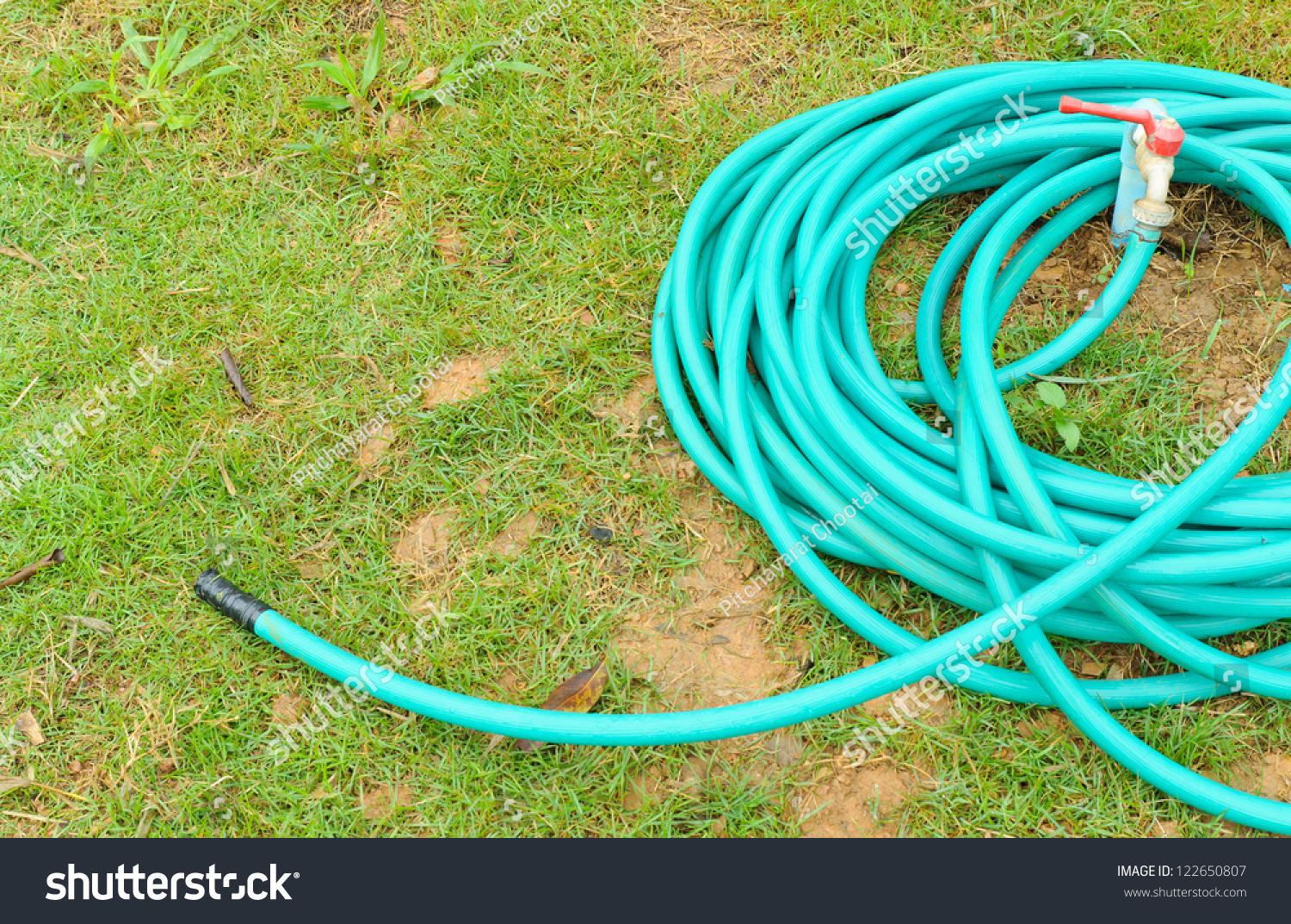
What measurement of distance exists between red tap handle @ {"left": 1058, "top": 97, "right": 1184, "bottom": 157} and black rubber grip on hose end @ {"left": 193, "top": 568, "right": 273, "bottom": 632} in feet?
7.58

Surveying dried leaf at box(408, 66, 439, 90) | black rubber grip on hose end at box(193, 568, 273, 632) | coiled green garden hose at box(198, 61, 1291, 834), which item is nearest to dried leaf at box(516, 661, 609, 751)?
coiled green garden hose at box(198, 61, 1291, 834)

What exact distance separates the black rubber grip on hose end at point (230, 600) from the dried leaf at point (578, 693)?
0.73 metres

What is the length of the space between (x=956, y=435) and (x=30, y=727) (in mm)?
2375

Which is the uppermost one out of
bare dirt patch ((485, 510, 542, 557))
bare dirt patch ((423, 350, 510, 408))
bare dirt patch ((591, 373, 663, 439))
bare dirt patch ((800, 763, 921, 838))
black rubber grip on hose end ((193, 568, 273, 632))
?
bare dirt patch ((423, 350, 510, 408))

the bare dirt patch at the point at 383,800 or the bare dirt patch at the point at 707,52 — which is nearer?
the bare dirt patch at the point at 383,800

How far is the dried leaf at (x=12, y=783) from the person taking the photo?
221cm

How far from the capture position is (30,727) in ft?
7.44

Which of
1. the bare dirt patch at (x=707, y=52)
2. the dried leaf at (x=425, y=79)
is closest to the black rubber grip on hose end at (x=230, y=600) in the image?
the dried leaf at (x=425, y=79)

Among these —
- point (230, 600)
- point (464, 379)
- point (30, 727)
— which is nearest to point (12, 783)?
point (30, 727)

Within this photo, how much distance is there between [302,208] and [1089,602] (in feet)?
8.08

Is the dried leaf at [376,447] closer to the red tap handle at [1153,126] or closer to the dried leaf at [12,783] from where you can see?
the dried leaf at [12,783]

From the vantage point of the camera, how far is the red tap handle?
7.06ft

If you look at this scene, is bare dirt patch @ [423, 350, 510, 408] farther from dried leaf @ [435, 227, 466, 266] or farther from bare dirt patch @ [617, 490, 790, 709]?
bare dirt patch @ [617, 490, 790, 709]

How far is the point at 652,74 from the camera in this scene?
2.95 m
